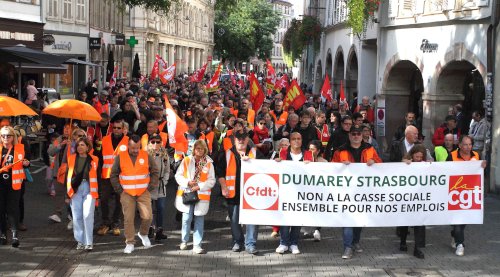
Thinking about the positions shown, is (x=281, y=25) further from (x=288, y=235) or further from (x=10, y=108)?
(x=288, y=235)

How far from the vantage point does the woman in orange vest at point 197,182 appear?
1092cm

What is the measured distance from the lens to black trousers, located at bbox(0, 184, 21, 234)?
11.2m

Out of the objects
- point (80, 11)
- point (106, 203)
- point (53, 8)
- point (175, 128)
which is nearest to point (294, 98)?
point (175, 128)

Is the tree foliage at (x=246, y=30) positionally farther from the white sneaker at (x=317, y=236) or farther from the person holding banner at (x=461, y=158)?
the person holding banner at (x=461, y=158)

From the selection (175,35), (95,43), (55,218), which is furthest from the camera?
(175,35)

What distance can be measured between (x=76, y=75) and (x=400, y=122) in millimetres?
17348

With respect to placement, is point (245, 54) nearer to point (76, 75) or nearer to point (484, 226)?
point (76, 75)

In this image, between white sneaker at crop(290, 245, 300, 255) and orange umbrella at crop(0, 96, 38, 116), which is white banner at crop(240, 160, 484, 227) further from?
orange umbrella at crop(0, 96, 38, 116)

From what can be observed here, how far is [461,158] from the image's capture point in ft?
37.6

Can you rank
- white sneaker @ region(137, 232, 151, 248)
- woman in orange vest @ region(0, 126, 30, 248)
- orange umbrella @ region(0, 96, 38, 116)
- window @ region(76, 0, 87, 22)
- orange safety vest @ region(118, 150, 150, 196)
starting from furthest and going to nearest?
window @ region(76, 0, 87, 22) < orange umbrella @ region(0, 96, 38, 116) < white sneaker @ region(137, 232, 151, 248) < woman in orange vest @ region(0, 126, 30, 248) < orange safety vest @ region(118, 150, 150, 196)

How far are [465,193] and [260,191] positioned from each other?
2652 millimetres

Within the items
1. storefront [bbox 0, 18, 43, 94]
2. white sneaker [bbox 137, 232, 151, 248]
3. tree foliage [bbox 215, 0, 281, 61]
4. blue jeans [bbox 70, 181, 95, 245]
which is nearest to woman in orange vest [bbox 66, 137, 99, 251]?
blue jeans [bbox 70, 181, 95, 245]

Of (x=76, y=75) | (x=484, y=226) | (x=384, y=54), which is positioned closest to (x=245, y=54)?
(x=76, y=75)

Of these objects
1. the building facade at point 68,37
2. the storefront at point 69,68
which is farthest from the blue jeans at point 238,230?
the storefront at point 69,68
